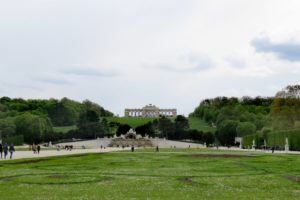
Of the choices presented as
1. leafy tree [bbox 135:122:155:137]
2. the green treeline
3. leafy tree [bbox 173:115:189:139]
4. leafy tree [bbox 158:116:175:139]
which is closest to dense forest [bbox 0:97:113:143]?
leafy tree [bbox 135:122:155:137]

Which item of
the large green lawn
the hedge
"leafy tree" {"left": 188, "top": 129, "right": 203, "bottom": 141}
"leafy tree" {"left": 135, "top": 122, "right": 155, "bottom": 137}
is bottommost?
the large green lawn

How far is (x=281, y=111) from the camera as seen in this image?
242ft

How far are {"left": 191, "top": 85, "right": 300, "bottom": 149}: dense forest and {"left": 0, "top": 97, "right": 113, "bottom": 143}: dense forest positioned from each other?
33.8m

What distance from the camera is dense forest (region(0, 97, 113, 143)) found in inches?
3644

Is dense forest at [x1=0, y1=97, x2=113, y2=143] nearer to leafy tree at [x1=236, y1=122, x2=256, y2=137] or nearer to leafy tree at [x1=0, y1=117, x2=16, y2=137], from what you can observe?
leafy tree at [x1=0, y1=117, x2=16, y2=137]

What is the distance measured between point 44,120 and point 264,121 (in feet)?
161

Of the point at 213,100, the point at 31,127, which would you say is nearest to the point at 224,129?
the point at 31,127

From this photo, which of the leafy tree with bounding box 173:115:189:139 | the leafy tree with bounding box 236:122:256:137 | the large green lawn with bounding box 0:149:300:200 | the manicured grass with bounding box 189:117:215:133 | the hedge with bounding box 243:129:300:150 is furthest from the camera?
the manicured grass with bounding box 189:117:215:133

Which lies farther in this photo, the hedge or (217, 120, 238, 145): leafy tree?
(217, 120, 238, 145): leafy tree

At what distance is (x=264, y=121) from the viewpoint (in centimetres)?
10600

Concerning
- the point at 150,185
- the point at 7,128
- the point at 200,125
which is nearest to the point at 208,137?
the point at 200,125

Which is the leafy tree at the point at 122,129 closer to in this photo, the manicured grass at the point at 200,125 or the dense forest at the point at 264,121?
the manicured grass at the point at 200,125

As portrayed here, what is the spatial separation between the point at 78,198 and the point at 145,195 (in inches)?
81.8

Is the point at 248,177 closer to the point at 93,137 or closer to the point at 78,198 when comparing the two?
the point at 78,198
